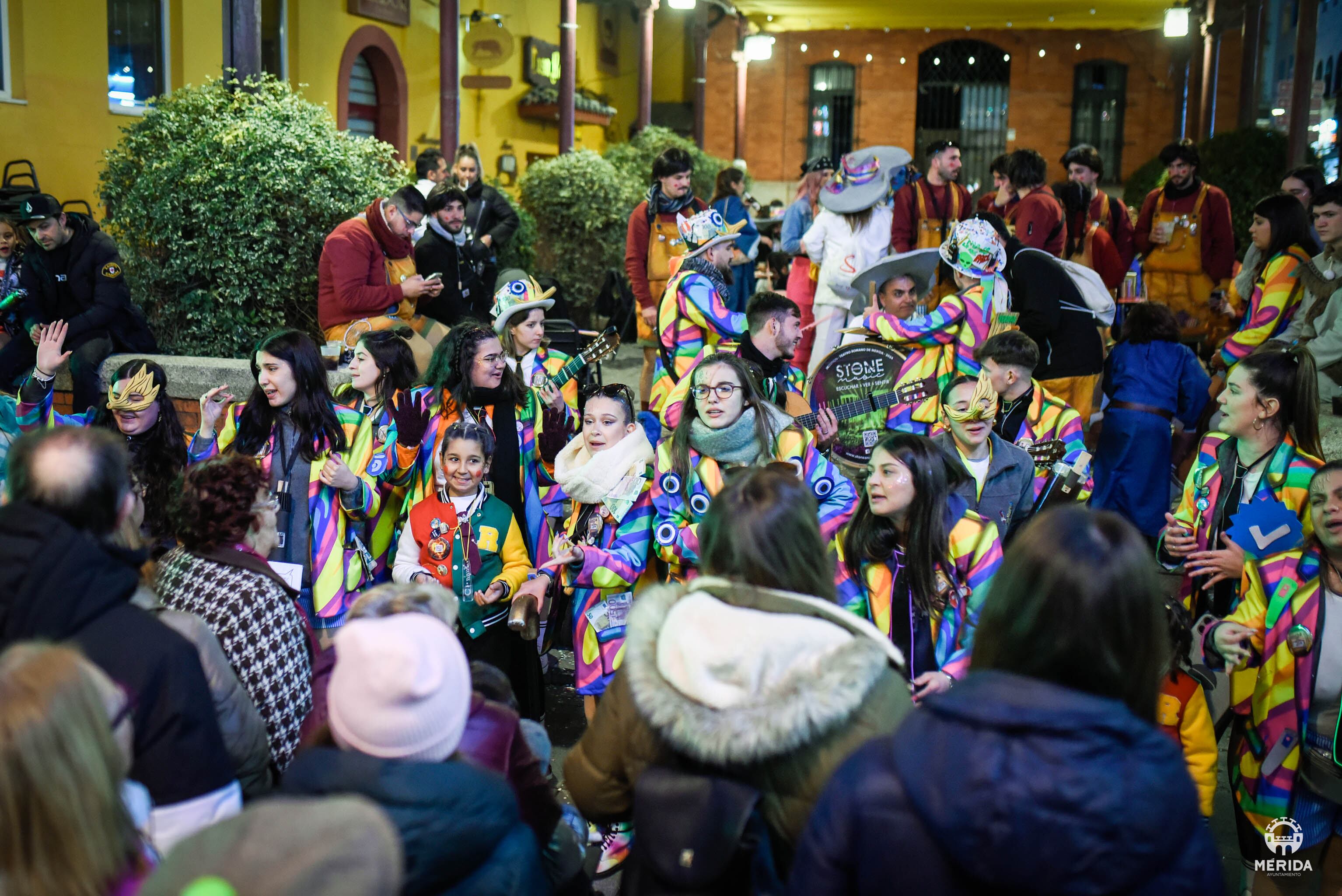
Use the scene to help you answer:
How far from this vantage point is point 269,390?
4.81m

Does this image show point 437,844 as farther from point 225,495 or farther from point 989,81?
point 989,81

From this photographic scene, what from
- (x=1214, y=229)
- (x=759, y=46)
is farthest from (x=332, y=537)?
(x=759, y=46)

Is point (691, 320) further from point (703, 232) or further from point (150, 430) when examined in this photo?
point (150, 430)

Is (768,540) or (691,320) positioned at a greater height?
(691,320)

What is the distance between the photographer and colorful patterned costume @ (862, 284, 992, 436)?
594 cm

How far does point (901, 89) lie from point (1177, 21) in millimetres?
10434

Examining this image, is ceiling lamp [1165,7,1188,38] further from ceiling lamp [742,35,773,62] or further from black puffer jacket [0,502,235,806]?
black puffer jacket [0,502,235,806]

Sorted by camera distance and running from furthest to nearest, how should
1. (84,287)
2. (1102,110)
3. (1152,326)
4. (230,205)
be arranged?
(1102,110)
(230,205)
(84,287)
(1152,326)

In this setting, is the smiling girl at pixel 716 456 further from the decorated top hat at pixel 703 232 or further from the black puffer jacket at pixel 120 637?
the decorated top hat at pixel 703 232

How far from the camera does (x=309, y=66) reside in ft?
47.4

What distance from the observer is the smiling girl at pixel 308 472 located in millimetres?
4750

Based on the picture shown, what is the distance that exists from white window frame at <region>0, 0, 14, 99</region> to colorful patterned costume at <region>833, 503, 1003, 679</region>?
9824 mm

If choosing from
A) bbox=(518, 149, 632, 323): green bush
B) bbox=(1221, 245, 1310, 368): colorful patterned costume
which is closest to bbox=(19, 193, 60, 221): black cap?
bbox=(1221, 245, 1310, 368): colorful patterned costume

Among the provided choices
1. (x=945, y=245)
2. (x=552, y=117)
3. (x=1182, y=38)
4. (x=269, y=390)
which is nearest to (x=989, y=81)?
(x=1182, y=38)
